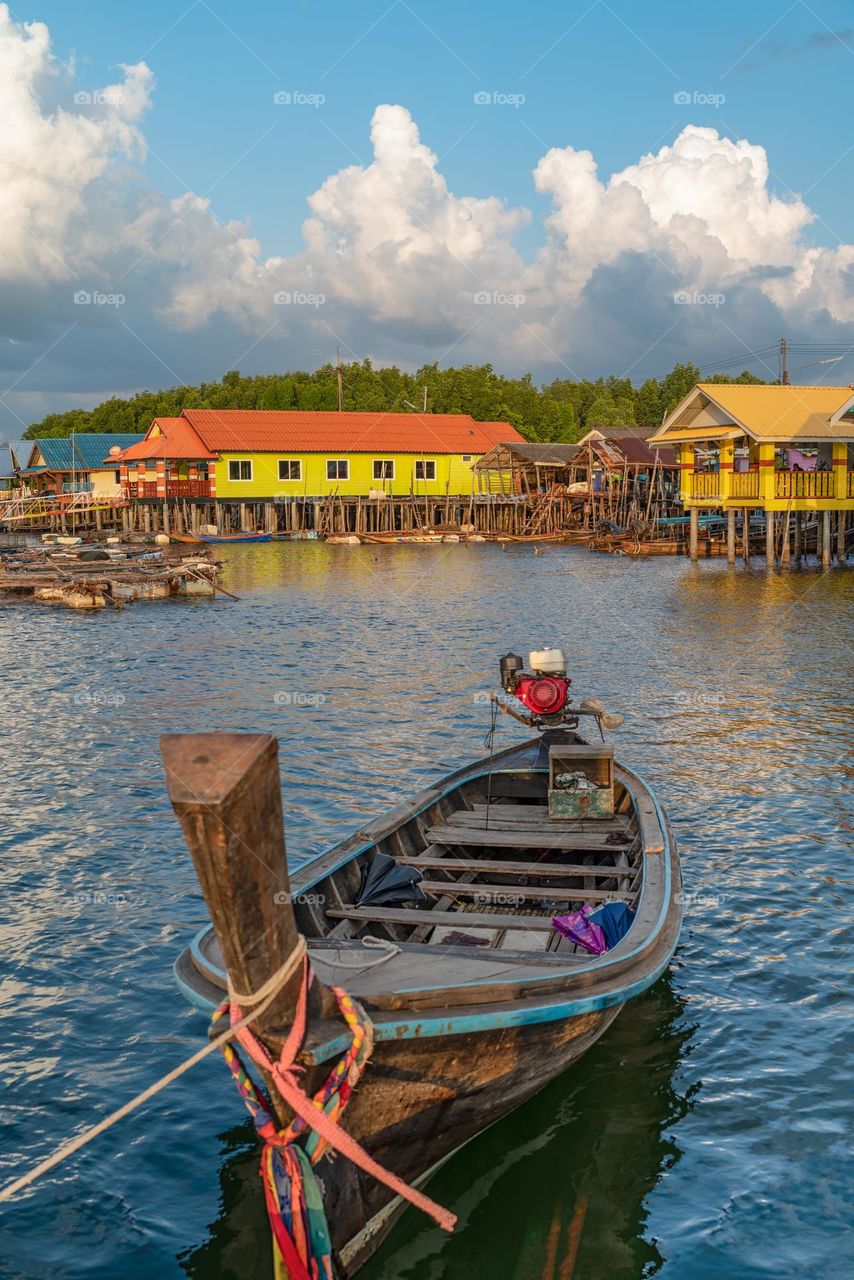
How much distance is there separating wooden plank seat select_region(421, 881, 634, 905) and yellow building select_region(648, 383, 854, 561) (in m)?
31.4

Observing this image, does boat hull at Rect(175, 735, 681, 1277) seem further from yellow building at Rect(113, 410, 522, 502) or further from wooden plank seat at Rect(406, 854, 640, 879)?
yellow building at Rect(113, 410, 522, 502)

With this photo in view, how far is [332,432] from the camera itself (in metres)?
63.3

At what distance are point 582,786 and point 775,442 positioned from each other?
1189 inches

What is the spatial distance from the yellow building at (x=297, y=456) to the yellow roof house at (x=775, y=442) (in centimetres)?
2498

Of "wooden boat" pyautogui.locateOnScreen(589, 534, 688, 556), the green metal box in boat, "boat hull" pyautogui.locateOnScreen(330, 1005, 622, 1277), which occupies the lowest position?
"boat hull" pyautogui.locateOnScreen(330, 1005, 622, 1277)

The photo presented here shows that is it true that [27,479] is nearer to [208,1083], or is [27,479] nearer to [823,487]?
[823,487]

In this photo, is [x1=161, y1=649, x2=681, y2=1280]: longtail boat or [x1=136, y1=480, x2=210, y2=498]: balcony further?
[x1=136, y1=480, x2=210, y2=498]: balcony

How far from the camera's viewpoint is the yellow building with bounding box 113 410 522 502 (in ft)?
201

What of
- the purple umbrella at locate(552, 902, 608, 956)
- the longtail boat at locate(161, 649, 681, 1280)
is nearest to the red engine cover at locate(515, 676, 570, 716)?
Answer: the longtail boat at locate(161, 649, 681, 1280)

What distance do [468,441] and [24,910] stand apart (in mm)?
58376

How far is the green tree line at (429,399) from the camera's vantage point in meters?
87.9

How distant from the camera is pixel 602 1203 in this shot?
6.05 metres

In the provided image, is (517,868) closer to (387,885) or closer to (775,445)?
(387,885)

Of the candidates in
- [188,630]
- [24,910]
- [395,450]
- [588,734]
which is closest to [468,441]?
[395,450]
